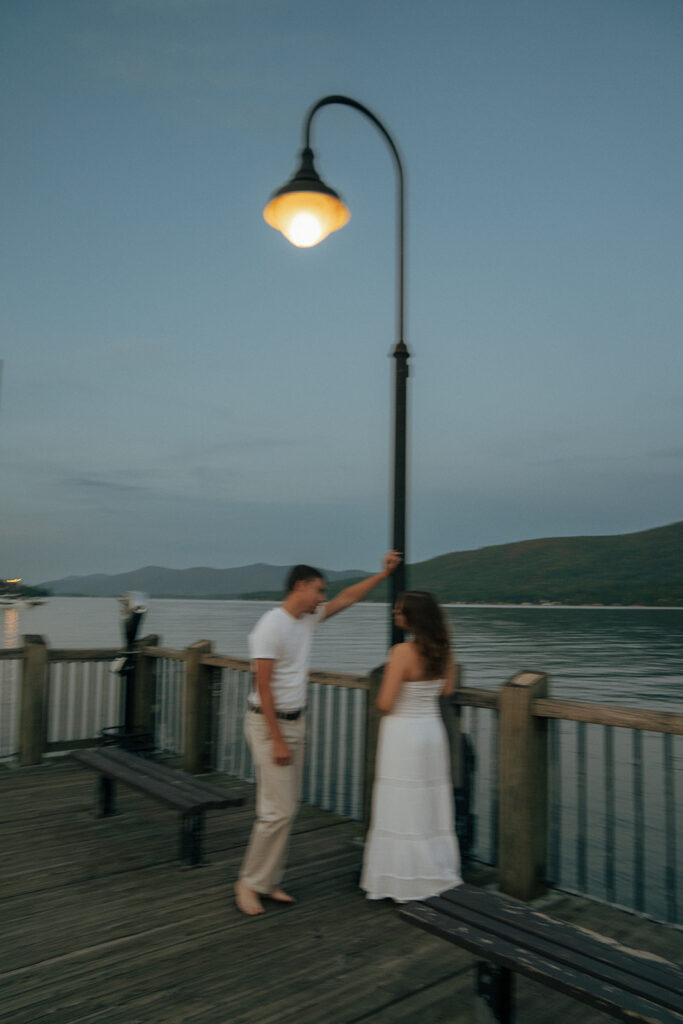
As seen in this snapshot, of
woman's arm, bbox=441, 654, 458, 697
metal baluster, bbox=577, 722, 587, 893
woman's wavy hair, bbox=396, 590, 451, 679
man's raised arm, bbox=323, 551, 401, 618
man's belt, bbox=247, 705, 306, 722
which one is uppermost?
man's raised arm, bbox=323, 551, 401, 618

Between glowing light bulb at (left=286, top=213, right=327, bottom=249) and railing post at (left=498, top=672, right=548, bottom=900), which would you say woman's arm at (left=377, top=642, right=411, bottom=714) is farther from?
glowing light bulb at (left=286, top=213, right=327, bottom=249)

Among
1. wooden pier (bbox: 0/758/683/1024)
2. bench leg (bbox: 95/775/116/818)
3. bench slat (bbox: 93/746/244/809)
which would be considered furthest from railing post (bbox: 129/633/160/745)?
wooden pier (bbox: 0/758/683/1024)

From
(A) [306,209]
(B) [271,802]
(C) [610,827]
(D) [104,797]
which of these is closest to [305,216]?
(A) [306,209]

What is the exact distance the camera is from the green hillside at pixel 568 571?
151250 mm

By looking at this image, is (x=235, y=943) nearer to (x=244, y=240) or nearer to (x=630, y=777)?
(x=630, y=777)

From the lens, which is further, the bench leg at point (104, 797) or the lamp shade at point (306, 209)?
the bench leg at point (104, 797)

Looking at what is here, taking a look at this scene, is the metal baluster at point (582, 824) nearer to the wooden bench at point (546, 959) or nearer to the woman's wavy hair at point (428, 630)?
the woman's wavy hair at point (428, 630)

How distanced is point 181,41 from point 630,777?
17.7 m

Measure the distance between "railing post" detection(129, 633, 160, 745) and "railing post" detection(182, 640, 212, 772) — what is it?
74 cm

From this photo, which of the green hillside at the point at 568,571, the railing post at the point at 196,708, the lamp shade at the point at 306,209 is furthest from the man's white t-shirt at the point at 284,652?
the green hillside at the point at 568,571

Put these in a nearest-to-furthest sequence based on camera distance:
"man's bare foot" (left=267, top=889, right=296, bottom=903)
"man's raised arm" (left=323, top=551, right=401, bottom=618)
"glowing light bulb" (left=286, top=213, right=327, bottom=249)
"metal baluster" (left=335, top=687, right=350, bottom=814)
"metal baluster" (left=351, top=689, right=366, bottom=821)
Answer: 1. "man's bare foot" (left=267, top=889, right=296, bottom=903)
2. "man's raised arm" (left=323, top=551, right=401, bottom=618)
3. "glowing light bulb" (left=286, top=213, right=327, bottom=249)
4. "metal baluster" (left=351, top=689, right=366, bottom=821)
5. "metal baluster" (left=335, top=687, right=350, bottom=814)

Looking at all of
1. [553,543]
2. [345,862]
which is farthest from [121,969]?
[553,543]

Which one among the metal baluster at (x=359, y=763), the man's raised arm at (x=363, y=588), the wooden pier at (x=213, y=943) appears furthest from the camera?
the metal baluster at (x=359, y=763)

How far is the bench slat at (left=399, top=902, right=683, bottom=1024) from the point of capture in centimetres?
178
